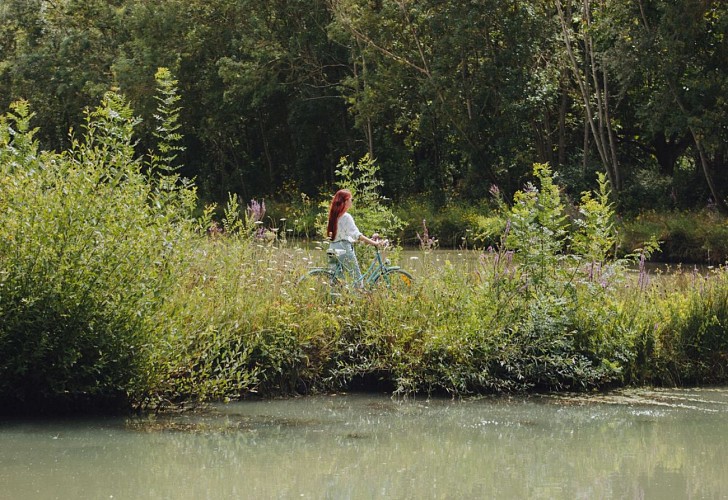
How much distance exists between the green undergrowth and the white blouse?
603mm

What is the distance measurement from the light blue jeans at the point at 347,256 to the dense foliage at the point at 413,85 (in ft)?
56.6

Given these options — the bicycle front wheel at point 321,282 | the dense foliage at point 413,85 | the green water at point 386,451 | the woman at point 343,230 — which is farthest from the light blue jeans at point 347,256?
the dense foliage at point 413,85

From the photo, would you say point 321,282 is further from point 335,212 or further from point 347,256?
point 335,212

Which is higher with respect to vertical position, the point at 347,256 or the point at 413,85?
the point at 413,85

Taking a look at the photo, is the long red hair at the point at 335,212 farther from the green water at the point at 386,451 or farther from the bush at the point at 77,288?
the bush at the point at 77,288

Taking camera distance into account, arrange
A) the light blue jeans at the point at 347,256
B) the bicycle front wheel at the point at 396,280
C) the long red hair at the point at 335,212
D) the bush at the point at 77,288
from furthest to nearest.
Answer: the long red hair at the point at 335,212 < the light blue jeans at the point at 347,256 < the bicycle front wheel at the point at 396,280 < the bush at the point at 77,288

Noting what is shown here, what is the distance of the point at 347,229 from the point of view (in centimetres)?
1303

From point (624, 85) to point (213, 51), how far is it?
68.2 feet

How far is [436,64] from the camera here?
35.9 meters

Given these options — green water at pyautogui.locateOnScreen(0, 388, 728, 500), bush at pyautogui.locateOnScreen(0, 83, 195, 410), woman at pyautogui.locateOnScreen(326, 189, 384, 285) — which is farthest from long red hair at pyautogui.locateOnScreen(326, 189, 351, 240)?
bush at pyautogui.locateOnScreen(0, 83, 195, 410)

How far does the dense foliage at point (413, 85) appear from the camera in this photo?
96.7 feet

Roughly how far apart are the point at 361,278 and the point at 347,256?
3.01 feet

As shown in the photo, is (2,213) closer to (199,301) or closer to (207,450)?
(199,301)

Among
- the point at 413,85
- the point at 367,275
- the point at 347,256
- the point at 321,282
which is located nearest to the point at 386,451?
the point at 321,282
